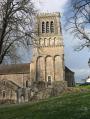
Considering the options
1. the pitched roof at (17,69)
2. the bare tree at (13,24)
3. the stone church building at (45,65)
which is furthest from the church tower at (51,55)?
the bare tree at (13,24)

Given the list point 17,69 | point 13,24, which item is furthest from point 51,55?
point 13,24

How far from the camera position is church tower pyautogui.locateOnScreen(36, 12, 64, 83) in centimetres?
9138

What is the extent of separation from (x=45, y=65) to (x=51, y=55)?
3.54m

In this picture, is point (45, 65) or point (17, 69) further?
point (17, 69)

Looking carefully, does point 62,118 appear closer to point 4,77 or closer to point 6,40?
point 6,40

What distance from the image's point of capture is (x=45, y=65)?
9169 cm

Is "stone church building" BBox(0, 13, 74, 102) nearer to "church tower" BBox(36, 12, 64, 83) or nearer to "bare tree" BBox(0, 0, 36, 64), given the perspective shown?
"church tower" BBox(36, 12, 64, 83)

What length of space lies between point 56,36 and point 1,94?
24171 millimetres

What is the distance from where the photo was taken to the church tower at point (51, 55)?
3597 inches

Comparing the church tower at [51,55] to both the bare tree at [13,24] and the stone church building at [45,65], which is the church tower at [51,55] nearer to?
the stone church building at [45,65]

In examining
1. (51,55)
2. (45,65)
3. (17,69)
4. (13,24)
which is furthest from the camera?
(17,69)

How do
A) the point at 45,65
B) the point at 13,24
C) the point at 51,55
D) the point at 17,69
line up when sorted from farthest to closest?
the point at 17,69 < the point at 51,55 < the point at 45,65 < the point at 13,24

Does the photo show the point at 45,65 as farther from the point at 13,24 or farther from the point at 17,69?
the point at 13,24

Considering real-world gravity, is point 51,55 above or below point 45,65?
above
